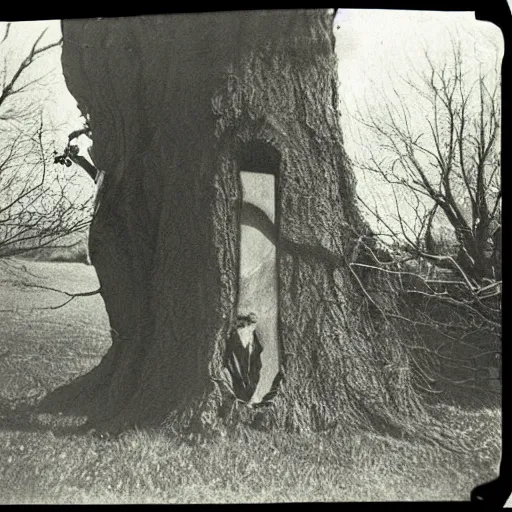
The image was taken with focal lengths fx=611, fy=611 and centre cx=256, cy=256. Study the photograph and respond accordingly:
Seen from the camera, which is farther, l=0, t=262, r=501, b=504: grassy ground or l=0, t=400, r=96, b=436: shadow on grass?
l=0, t=400, r=96, b=436: shadow on grass

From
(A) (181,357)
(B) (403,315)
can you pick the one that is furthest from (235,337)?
(B) (403,315)

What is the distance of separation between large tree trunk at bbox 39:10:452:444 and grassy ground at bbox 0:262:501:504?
19cm

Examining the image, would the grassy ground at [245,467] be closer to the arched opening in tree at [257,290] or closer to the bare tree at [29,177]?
the arched opening in tree at [257,290]

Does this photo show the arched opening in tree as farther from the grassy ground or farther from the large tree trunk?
the grassy ground

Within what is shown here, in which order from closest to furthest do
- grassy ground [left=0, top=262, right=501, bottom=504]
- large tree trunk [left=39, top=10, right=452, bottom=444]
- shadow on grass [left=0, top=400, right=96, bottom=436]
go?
grassy ground [left=0, top=262, right=501, bottom=504] < large tree trunk [left=39, top=10, right=452, bottom=444] < shadow on grass [left=0, top=400, right=96, bottom=436]

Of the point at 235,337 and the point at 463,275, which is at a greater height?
the point at 463,275

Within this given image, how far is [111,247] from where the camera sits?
521 cm

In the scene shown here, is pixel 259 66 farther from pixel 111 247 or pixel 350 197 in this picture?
pixel 111 247

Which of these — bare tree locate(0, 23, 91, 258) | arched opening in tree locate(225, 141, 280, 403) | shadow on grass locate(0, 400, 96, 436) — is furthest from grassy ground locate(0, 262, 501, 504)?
bare tree locate(0, 23, 91, 258)

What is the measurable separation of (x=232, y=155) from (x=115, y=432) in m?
2.39

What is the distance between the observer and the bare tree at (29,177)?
542 cm

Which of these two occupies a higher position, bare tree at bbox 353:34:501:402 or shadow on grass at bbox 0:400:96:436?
bare tree at bbox 353:34:501:402

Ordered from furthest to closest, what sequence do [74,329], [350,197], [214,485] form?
[74,329], [350,197], [214,485]

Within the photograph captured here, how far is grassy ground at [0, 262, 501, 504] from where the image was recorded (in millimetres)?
4664
